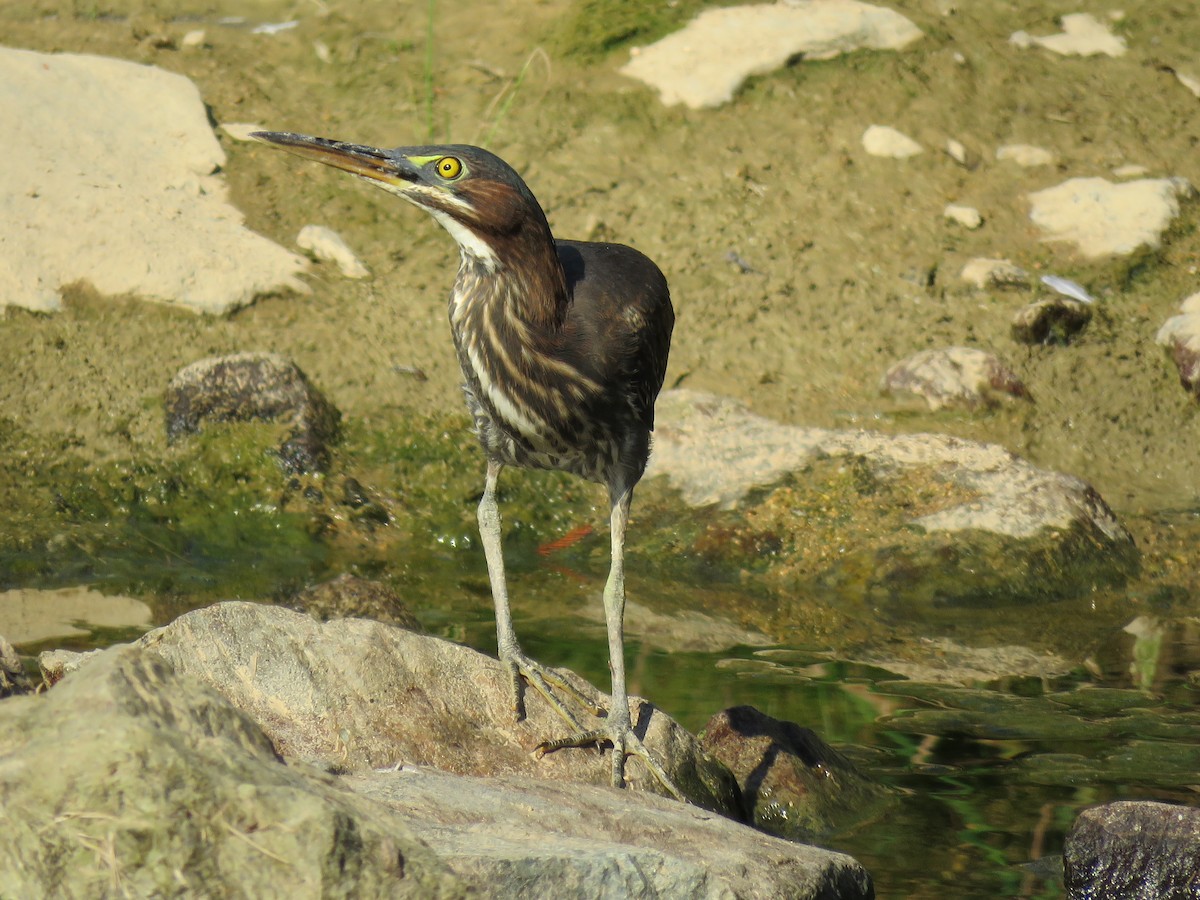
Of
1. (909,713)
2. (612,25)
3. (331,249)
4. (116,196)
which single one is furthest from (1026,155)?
(116,196)

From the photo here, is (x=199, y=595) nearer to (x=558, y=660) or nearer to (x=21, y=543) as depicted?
(x=21, y=543)

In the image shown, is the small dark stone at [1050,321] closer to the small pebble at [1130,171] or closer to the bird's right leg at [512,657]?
the small pebble at [1130,171]

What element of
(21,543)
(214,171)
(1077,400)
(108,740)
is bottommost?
(1077,400)

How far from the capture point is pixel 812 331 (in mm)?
9203

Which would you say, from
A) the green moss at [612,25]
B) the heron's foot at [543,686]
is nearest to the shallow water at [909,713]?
the heron's foot at [543,686]

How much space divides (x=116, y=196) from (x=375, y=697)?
5.31m

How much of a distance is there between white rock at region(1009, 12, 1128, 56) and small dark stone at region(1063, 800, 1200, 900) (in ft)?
24.3

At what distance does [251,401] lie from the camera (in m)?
8.16

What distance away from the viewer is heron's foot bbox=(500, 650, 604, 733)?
5.16m

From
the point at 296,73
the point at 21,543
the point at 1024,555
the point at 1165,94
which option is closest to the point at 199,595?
the point at 21,543

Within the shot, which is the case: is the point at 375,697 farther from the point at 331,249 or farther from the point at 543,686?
the point at 331,249

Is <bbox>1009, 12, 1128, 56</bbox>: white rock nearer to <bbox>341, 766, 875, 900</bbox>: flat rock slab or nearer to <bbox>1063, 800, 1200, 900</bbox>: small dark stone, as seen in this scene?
<bbox>1063, 800, 1200, 900</bbox>: small dark stone

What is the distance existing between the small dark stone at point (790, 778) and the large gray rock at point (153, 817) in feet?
7.84

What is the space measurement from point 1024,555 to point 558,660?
240 cm
